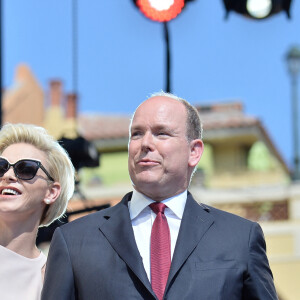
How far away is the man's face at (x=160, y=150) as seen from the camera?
111 inches

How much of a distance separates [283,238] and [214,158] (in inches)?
507

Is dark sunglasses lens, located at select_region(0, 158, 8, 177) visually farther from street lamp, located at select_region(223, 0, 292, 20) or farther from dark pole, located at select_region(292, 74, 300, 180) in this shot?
dark pole, located at select_region(292, 74, 300, 180)

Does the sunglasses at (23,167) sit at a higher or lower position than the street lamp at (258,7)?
lower

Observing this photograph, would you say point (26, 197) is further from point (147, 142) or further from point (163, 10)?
point (163, 10)

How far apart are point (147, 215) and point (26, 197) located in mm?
586

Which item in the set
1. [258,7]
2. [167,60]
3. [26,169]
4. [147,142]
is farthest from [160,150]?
[258,7]

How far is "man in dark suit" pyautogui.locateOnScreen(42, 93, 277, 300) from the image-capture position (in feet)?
8.91

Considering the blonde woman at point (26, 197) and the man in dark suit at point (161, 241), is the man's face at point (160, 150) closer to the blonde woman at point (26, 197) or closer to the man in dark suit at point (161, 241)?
the man in dark suit at point (161, 241)

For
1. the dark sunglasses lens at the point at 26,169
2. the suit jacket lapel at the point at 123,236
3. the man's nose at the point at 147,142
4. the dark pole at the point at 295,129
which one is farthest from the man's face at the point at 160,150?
the dark pole at the point at 295,129

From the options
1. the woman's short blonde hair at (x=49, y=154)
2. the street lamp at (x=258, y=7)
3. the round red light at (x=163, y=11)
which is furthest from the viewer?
the street lamp at (x=258, y=7)

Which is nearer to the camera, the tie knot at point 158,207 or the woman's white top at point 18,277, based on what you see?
the tie knot at point 158,207

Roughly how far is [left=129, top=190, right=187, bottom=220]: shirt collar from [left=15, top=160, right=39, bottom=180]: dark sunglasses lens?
52cm

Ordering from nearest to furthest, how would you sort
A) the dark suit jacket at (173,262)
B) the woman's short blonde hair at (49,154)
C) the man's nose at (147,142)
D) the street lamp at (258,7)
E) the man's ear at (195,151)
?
the dark suit jacket at (173,262) < the man's nose at (147,142) < the man's ear at (195,151) < the woman's short blonde hair at (49,154) < the street lamp at (258,7)

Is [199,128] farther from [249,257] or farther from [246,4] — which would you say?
[246,4]
